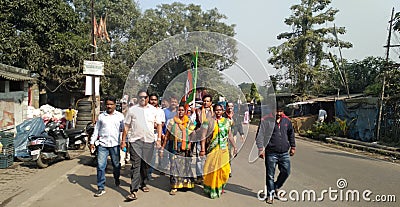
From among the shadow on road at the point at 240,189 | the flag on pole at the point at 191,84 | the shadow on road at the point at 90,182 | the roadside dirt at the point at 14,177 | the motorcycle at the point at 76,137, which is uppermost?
the flag on pole at the point at 191,84

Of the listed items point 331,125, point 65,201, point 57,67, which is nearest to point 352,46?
point 331,125

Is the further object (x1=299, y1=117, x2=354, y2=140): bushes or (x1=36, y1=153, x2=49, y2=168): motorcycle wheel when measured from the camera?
(x1=299, y1=117, x2=354, y2=140): bushes

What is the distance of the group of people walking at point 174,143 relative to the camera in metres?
5.48

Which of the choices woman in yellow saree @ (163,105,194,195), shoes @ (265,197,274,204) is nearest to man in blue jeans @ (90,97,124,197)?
woman in yellow saree @ (163,105,194,195)

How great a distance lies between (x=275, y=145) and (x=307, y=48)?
2062cm

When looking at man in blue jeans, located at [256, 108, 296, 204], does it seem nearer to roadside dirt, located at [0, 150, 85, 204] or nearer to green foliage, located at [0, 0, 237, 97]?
roadside dirt, located at [0, 150, 85, 204]

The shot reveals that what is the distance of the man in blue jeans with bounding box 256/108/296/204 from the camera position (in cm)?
523

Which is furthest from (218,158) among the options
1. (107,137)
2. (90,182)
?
(90,182)

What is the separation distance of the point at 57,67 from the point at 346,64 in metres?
23.4

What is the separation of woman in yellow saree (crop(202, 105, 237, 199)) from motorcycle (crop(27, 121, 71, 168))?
430cm

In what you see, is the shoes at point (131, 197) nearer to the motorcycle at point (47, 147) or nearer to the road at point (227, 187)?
the road at point (227, 187)

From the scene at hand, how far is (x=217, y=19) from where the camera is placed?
928 inches

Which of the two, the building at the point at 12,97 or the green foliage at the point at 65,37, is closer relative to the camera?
the building at the point at 12,97

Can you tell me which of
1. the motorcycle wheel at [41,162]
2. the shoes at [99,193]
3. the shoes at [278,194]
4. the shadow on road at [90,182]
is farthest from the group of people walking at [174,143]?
the motorcycle wheel at [41,162]
